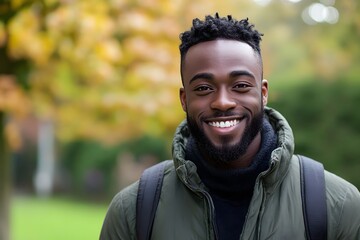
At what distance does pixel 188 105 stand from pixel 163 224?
0.46m

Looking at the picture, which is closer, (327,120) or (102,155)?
(327,120)

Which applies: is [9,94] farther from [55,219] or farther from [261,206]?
[55,219]

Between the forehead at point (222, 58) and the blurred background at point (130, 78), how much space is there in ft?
Result: 7.86

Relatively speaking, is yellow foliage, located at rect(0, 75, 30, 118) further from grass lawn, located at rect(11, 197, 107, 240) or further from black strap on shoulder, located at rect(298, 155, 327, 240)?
grass lawn, located at rect(11, 197, 107, 240)

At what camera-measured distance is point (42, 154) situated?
28.4m

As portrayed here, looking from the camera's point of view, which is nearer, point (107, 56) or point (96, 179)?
point (107, 56)

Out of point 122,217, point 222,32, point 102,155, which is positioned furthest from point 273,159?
point 102,155

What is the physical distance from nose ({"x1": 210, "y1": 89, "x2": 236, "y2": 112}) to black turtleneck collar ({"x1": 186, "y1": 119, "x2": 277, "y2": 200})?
0.23 m

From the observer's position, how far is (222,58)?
8.11 feet

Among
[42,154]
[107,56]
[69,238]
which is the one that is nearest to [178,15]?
[107,56]

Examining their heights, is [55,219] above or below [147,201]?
below

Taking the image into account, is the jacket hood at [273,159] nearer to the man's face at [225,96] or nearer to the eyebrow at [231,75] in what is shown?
the man's face at [225,96]

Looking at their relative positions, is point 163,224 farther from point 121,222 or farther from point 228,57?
point 228,57

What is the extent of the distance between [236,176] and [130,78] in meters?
5.97
